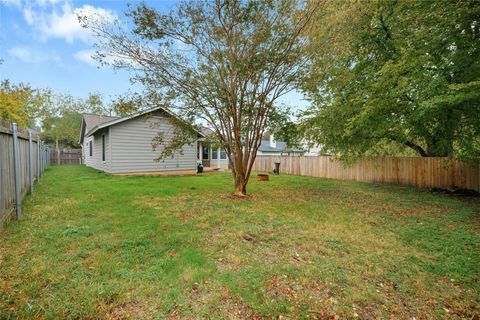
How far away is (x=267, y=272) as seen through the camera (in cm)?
288

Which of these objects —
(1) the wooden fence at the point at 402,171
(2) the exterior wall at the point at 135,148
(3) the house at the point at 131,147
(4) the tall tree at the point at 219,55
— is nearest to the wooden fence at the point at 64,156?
(3) the house at the point at 131,147

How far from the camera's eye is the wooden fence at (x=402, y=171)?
9078 millimetres

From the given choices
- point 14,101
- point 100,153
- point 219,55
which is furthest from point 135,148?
point 14,101

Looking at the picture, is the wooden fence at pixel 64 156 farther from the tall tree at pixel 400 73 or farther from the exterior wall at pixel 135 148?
the tall tree at pixel 400 73

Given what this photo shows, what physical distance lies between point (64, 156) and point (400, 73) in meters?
27.5

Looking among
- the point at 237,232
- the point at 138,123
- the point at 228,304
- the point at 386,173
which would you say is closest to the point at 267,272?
the point at 228,304

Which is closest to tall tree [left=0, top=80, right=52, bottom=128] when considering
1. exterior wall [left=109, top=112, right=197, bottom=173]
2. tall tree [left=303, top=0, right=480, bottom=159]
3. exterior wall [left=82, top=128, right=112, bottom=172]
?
exterior wall [left=82, top=128, right=112, bottom=172]

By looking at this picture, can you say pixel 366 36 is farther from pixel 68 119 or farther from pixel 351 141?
pixel 68 119

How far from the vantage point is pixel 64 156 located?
2309cm

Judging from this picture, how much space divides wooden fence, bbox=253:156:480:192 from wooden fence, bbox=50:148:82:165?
21.7 m

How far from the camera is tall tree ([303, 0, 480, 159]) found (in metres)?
6.11

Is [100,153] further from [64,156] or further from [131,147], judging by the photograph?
[64,156]

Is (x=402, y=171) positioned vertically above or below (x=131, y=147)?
below

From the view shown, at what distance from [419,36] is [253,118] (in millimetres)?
5523
